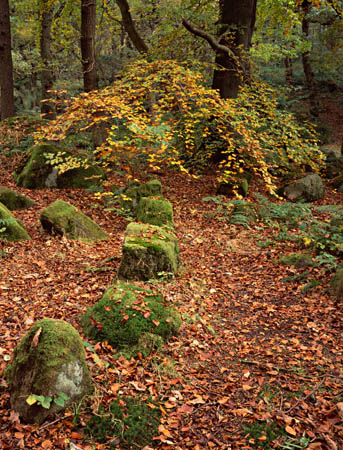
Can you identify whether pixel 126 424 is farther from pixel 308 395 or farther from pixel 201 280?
pixel 201 280

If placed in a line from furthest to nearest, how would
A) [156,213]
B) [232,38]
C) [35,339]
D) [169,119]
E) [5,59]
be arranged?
[5,59] < [232,38] < [169,119] < [156,213] < [35,339]

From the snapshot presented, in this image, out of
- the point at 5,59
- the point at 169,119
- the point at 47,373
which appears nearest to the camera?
the point at 47,373

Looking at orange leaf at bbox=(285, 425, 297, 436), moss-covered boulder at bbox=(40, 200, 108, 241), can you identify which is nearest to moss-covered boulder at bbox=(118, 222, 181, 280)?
moss-covered boulder at bbox=(40, 200, 108, 241)

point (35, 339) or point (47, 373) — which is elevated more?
point (35, 339)

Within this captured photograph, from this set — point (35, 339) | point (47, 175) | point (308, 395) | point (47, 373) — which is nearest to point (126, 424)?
point (47, 373)

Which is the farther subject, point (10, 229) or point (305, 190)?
point (305, 190)

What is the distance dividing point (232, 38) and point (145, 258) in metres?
7.27

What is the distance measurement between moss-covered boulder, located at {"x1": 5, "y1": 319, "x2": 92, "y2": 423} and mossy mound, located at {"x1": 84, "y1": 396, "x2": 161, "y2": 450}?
10.4 inches

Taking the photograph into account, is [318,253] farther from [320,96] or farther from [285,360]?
[320,96]

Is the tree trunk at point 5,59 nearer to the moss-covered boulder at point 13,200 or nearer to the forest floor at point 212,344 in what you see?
the moss-covered boulder at point 13,200

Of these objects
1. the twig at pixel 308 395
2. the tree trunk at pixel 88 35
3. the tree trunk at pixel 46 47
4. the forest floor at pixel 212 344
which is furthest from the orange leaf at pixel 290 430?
the tree trunk at pixel 46 47

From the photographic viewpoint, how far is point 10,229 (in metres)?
6.33

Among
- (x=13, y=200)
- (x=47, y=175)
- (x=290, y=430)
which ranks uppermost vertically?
(x=47, y=175)

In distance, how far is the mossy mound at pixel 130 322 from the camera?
12.8ft
